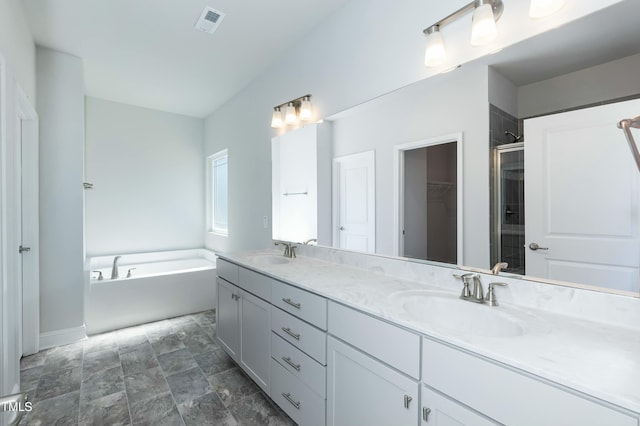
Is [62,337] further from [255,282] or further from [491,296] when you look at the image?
[491,296]

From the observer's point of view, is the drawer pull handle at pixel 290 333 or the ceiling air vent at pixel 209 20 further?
the ceiling air vent at pixel 209 20

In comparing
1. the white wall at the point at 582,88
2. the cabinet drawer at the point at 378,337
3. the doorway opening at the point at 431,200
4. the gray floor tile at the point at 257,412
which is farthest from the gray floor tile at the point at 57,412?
the white wall at the point at 582,88

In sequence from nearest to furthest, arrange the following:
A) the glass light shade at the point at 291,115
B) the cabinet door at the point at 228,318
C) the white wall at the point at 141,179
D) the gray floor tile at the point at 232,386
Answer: the gray floor tile at the point at 232,386
the cabinet door at the point at 228,318
the glass light shade at the point at 291,115
the white wall at the point at 141,179

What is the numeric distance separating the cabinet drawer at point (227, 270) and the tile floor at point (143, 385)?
0.69 meters

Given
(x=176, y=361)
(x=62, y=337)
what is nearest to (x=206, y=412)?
(x=176, y=361)

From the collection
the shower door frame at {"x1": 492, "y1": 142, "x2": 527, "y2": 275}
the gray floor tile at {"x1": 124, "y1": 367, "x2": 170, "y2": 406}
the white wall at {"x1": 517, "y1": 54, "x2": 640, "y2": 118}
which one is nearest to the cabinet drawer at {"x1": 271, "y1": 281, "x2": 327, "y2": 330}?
the shower door frame at {"x1": 492, "y1": 142, "x2": 527, "y2": 275}

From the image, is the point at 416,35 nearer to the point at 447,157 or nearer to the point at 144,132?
the point at 447,157

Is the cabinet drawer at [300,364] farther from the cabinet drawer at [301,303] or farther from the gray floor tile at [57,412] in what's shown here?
the gray floor tile at [57,412]

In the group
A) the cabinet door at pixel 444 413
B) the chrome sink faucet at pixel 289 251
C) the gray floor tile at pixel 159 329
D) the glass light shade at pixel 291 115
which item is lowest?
the gray floor tile at pixel 159 329

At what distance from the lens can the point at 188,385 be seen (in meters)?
2.06

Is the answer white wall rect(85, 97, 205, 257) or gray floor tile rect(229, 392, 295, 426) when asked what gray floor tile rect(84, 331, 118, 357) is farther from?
gray floor tile rect(229, 392, 295, 426)

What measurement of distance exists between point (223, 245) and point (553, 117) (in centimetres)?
372

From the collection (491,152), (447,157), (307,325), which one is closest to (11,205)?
(307,325)

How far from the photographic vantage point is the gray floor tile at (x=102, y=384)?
77.3 inches
